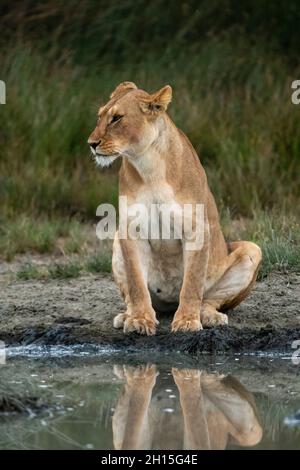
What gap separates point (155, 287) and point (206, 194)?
666mm

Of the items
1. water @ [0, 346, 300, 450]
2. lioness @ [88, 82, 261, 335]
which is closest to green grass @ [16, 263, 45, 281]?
lioness @ [88, 82, 261, 335]

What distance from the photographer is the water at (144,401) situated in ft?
21.1

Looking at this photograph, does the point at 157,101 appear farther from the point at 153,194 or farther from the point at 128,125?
the point at 153,194

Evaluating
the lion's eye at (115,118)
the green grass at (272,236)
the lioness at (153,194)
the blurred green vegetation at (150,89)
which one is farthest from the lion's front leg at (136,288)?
the blurred green vegetation at (150,89)

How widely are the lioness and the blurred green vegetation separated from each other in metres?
1.93

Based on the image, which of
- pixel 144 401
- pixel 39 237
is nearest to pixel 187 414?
pixel 144 401

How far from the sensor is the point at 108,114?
8.38 m

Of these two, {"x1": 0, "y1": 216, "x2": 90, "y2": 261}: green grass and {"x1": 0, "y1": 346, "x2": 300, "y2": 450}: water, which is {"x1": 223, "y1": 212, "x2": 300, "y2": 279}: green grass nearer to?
{"x1": 0, "y1": 216, "x2": 90, "y2": 261}: green grass

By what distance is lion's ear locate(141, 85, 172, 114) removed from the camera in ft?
28.0

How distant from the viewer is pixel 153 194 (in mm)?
Result: 8391

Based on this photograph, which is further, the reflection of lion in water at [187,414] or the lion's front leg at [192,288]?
the lion's front leg at [192,288]

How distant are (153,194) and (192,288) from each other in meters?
0.63

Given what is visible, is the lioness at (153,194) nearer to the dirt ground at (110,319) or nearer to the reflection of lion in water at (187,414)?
the dirt ground at (110,319)

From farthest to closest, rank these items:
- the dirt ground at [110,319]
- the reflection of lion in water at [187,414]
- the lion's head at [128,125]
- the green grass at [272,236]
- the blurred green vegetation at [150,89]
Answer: the blurred green vegetation at [150,89]
the green grass at [272,236]
the dirt ground at [110,319]
the lion's head at [128,125]
the reflection of lion in water at [187,414]
